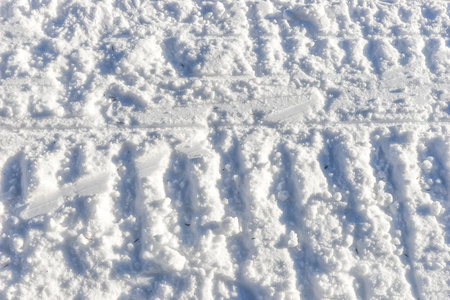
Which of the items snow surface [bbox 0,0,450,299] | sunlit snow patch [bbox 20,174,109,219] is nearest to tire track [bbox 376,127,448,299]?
snow surface [bbox 0,0,450,299]

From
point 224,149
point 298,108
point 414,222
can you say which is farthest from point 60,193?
point 414,222

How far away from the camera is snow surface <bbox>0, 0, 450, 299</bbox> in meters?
1.58

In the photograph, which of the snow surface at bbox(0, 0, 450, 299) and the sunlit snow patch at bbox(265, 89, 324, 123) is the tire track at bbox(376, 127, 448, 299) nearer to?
the snow surface at bbox(0, 0, 450, 299)

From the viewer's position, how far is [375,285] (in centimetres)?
158

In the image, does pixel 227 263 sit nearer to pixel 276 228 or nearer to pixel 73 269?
pixel 276 228

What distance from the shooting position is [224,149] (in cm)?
177

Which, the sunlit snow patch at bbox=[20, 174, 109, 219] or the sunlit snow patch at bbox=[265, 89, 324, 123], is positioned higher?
the sunlit snow patch at bbox=[265, 89, 324, 123]

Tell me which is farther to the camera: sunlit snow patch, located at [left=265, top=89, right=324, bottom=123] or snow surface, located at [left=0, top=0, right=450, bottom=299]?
sunlit snow patch, located at [left=265, top=89, right=324, bottom=123]

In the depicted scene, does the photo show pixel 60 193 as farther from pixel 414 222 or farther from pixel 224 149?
pixel 414 222

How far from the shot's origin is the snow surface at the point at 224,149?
5.18 ft

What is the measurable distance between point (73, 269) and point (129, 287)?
272 millimetres

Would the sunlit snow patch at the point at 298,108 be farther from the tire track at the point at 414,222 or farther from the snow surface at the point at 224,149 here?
the tire track at the point at 414,222

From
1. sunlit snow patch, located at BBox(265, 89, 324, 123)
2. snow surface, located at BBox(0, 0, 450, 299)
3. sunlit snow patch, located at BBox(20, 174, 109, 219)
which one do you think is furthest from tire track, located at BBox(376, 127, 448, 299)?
sunlit snow patch, located at BBox(20, 174, 109, 219)

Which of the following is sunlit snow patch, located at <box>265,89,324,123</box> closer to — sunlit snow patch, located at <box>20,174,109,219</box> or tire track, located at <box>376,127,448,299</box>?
tire track, located at <box>376,127,448,299</box>
